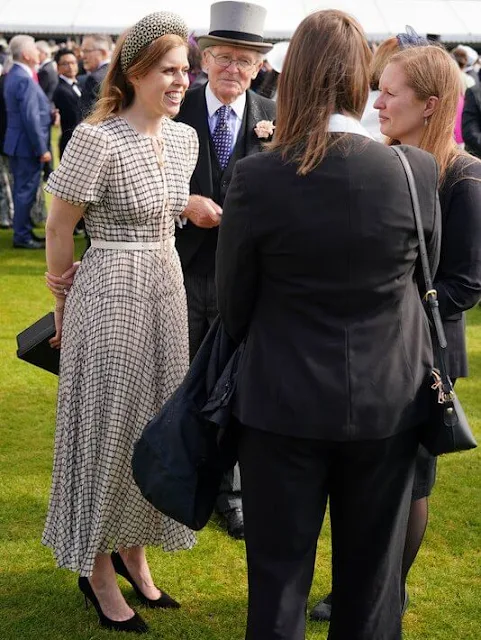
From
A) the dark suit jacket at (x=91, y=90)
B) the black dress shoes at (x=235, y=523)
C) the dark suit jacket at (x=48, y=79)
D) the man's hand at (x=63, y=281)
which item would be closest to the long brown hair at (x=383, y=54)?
the man's hand at (x=63, y=281)

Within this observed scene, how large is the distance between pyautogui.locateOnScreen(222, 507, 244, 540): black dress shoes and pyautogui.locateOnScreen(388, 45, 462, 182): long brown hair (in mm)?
2042

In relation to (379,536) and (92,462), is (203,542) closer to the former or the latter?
(92,462)

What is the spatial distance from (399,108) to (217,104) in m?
1.41

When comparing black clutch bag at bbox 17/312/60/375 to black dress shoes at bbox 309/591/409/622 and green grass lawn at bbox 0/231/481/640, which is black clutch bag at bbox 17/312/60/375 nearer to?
green grass lawn at bbox 0/231/481/640

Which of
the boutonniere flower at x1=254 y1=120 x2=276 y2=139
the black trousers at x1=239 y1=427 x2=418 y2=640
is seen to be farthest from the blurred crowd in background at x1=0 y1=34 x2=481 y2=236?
the black trousers at x1=239 y1=427 x2=418 y2=640

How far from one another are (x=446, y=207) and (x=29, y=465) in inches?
117

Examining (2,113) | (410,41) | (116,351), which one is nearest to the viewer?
(116,351)

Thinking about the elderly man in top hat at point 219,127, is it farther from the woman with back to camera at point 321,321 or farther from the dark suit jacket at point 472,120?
the dark suit jacket at point 472,120

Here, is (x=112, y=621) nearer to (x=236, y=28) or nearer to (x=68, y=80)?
(x=236, y=28)

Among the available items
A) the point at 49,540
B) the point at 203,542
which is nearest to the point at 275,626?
the point at 49,540

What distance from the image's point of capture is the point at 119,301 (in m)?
3.38

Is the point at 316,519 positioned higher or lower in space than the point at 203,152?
lower

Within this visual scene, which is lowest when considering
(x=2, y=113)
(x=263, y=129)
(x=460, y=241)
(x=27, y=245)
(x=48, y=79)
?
(x=27, y=245)

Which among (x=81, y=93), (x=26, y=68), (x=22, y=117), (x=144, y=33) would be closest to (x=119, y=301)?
(x=144, y=33)
